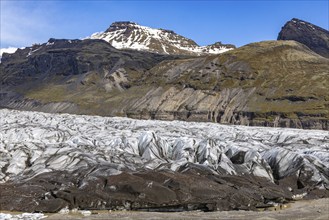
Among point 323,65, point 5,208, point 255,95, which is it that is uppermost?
point 323,65

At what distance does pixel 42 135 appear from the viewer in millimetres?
40031

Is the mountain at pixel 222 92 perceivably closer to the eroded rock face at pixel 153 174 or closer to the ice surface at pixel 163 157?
the ice surface at pixel 163 157

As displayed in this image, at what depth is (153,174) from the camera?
1001 inches

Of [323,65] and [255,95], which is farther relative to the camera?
[323,65]

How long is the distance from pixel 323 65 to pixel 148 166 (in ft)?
397

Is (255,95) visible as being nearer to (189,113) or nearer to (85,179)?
(189,113)

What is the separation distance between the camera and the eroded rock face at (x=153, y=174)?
22609 mm

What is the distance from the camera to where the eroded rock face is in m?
22.6

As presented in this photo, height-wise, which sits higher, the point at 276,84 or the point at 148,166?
the point at 276,84

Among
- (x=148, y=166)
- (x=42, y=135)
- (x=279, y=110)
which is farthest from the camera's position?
(x=279, y=110)

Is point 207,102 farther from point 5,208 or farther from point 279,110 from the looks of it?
point 5,208

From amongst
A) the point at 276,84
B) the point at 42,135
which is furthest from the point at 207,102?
the point at 42,135

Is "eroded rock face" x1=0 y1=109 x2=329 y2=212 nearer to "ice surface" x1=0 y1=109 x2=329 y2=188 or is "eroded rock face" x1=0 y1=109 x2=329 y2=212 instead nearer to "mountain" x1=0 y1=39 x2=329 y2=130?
"ice surface" x1=0 y1=109 x2=329 y2=188

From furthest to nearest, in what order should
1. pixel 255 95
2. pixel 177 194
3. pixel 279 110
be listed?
pixel 255 95
pixel 279 110
pixel 177 194
